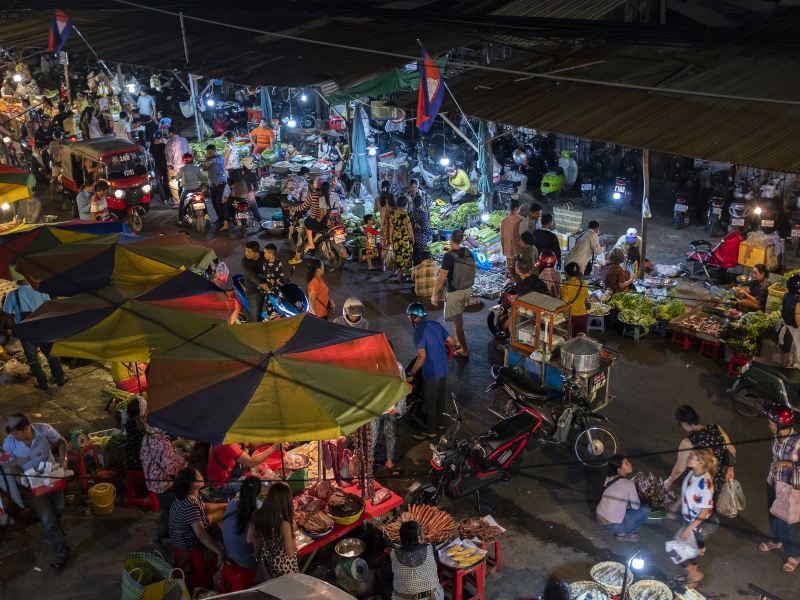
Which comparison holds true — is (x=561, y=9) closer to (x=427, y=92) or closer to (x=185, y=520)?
(x=427, y=92)

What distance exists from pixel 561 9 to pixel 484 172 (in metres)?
4.38

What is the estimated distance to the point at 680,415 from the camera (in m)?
7.69

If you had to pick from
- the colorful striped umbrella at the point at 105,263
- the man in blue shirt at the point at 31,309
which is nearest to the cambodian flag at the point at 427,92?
the colorful striped umbrella at the point at 105,263

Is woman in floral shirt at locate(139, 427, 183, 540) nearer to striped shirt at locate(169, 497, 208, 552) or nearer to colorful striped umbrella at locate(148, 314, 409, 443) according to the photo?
striped shirt at locate(169, 497, 208, 552)

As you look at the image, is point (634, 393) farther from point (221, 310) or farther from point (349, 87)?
point (349, 87)

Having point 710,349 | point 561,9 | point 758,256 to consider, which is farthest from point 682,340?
point 561,9

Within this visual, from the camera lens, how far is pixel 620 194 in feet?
57.9

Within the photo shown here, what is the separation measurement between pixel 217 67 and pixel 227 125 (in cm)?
630

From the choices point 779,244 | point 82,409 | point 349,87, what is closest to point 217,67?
point 349,87

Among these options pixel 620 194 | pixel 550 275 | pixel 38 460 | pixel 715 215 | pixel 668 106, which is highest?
pixel 668 106

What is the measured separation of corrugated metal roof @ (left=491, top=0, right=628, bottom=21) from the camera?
1717cm

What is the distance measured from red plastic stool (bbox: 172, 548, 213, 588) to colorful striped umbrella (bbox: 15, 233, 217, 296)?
3.63m

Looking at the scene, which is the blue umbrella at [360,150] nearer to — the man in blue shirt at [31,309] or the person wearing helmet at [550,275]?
the person wearing helmet at [550,275]

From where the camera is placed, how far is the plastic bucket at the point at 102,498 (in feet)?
28.0
